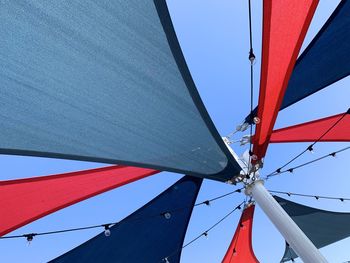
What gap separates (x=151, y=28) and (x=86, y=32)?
0.93ft

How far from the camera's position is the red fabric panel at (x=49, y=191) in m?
2.53

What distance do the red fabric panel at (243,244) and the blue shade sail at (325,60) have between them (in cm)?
164

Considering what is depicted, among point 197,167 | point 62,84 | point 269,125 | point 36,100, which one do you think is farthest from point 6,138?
point 269,125

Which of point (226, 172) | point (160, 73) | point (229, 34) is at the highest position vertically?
point (229, 34)

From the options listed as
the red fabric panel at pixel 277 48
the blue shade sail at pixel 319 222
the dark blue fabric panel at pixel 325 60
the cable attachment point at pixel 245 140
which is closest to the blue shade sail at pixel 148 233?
the cable attachment point at pixel 245 140

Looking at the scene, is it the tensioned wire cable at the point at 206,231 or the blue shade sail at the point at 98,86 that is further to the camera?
the tensioned wire cable at the point at 206,231

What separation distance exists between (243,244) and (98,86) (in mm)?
3588

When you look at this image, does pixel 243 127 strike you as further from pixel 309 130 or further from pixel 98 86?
pixel 98 86

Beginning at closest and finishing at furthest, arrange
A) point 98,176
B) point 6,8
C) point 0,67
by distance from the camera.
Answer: point 6,8 < point 0,67 < point 98,176

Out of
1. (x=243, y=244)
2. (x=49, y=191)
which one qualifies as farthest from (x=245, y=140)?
(x=243, y=244)

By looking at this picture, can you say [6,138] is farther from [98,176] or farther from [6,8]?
[98,176]

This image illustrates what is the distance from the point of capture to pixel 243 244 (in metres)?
4.48

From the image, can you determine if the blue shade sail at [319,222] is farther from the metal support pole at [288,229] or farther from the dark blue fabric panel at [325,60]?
the metal support pole at [288,229]

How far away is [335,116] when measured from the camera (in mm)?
3361
